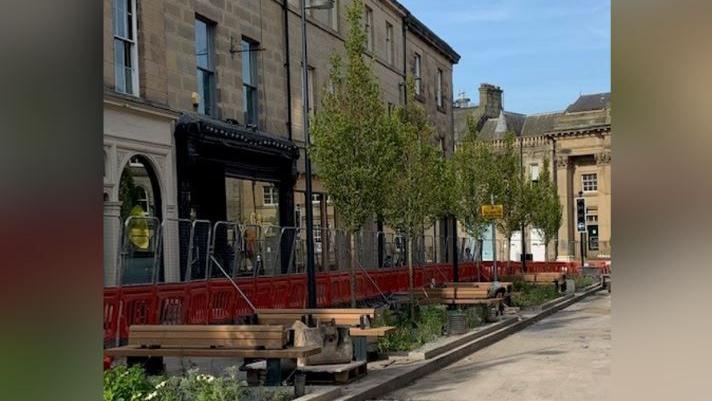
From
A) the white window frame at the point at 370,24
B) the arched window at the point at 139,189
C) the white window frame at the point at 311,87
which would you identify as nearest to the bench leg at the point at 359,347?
the arched window at the point at 139,189

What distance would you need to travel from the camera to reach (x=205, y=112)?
18.9 metres

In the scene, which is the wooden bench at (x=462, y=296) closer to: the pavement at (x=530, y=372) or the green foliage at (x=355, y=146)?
the pavement at (x=530, y=372)

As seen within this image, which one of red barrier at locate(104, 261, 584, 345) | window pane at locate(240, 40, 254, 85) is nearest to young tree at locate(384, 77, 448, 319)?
red barrier at locate(104, 261, 584, 345)

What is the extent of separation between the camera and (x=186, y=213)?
17609 millimetres

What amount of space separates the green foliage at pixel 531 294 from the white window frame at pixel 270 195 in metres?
7.67

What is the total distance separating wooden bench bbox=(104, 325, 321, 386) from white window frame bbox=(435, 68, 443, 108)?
29863 mm

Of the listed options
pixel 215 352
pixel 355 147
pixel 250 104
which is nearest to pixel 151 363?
pixel 215 352

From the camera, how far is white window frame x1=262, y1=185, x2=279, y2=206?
21797 mm

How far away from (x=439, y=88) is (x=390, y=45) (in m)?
7.08

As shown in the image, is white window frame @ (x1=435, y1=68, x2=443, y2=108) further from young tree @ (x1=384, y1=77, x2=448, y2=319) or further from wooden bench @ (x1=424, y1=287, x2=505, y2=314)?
wooden bench @ (x1=424, y1=287, x2=505, y2=314)

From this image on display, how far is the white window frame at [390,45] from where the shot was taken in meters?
32.0
